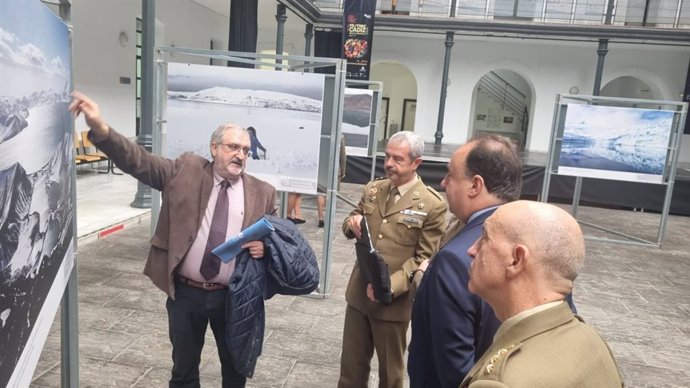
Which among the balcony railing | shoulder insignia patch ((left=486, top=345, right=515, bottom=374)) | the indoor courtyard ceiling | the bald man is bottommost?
shoulder insignia patch ((left=486, top=345, right=515, bottom=374))

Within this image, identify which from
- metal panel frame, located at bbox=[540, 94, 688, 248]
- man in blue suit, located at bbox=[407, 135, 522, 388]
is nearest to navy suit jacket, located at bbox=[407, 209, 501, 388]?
man in blue suit, located at bbox=[407, 135, 522, 388]

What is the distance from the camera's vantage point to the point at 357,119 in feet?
30.7

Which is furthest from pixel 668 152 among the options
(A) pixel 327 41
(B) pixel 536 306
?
(A) pixel 327 41

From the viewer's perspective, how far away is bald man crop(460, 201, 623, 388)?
1.01 m

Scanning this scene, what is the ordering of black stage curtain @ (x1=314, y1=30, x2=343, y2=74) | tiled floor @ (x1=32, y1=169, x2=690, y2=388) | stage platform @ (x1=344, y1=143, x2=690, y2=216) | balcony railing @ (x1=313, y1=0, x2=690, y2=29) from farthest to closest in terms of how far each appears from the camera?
black stage curtain @ (x1=314, y1=30, x2=343, y2=74) → balcony railing @ (x1=313, y1=0, x2=690, y2=29) → stage platform @ (x1=344, y1=143, x2=690, y2=216) → tiled floor @ (x1=32, y1=169, x2=690, y2=388)

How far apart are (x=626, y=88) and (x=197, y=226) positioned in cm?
2513

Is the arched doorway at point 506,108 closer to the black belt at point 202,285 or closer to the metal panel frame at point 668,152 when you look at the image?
the metal panel frame at point 668,152

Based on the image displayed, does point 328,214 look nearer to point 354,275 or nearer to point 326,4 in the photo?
point 354,275

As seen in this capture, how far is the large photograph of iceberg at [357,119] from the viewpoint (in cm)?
932

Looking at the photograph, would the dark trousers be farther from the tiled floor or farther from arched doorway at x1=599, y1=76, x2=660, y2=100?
arched doorway at x1=599, y1=76, x2=660, y2=100

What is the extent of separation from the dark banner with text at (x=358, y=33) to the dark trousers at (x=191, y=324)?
493 inches

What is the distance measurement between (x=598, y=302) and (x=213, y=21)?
15.4m

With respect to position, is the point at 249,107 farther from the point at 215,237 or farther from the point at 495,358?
the point at 495,358

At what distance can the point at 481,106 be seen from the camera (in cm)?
2412
